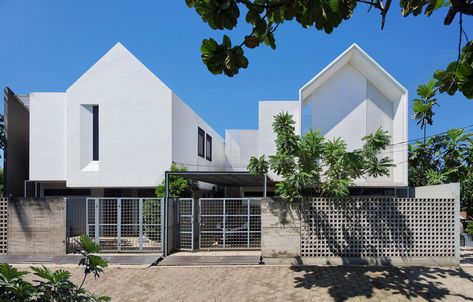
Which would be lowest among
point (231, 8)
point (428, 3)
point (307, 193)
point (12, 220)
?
point (12, 220)

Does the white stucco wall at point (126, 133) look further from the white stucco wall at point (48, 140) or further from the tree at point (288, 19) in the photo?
the tree at point (288, 19)

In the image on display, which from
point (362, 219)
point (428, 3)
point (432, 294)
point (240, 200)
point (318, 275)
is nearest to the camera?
point (428, 3)

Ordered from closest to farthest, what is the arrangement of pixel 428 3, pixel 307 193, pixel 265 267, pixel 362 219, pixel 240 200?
pixel 428 3 < pixel 265 267 < pixel 362 219 < pixel 307 193 < pixel 240 200

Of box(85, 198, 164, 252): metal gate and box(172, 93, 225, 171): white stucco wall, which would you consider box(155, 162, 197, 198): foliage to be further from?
box(85, 198, 164, 252): metal gate

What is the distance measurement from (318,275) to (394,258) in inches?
102

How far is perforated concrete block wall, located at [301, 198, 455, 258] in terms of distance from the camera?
9.27 metres

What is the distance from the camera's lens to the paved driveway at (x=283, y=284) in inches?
268

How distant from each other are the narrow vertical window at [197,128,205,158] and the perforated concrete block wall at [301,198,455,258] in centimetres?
1002

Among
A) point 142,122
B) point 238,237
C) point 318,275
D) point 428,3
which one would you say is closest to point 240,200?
point 238,237

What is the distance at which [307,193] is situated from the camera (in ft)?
33.1

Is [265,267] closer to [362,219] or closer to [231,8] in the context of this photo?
[362,219]

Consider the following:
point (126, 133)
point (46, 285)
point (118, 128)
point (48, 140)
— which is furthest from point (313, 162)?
point (48, 140)

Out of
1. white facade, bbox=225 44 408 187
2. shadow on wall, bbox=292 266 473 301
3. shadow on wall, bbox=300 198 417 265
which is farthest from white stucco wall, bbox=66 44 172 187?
shadow on wall, bbox=292 266 473 301

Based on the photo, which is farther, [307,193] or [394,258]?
[307,193]
